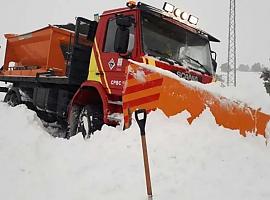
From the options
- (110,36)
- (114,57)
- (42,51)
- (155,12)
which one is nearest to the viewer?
(155,12)

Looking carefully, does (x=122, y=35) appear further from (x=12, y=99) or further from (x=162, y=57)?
(x=12, y=99)

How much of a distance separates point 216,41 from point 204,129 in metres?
3.56

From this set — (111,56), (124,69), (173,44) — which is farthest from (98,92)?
(173,44)

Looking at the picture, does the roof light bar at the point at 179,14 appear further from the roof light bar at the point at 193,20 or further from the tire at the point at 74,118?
the tire at the point at 74,118

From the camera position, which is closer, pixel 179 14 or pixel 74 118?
pixel 179 14

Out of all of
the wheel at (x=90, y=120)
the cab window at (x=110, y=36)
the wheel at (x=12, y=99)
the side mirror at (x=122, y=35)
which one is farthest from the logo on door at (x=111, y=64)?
the wheel at (x=12, y=99)

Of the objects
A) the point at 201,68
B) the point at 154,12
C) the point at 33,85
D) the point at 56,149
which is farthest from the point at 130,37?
the point at 33,85

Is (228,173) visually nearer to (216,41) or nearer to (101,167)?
(101,167)

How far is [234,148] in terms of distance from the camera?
4.43 metres

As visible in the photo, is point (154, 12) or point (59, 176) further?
point (154, 12)

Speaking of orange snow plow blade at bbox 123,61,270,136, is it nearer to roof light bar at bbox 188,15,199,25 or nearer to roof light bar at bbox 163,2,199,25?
roof light bar at bbox 163,2,199,25

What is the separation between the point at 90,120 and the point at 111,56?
1213mm

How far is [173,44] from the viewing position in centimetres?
635

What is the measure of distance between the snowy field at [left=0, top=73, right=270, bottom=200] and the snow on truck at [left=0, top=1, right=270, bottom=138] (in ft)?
1.01
